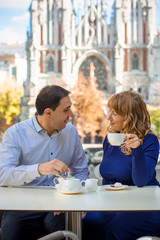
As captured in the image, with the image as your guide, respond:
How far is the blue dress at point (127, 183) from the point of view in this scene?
1.91 metres

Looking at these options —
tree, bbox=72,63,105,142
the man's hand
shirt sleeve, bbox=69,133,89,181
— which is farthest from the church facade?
the man's hand

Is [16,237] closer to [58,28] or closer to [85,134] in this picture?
[85,134]

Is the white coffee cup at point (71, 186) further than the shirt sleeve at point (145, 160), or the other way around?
the shirt sleeve at point (145, 160)

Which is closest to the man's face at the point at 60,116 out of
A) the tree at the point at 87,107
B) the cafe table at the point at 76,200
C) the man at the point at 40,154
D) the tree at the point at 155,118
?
the man at the point at 40,154

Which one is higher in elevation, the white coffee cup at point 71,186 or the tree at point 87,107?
the white coffee cup at point 71,186

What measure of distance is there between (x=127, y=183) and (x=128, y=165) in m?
0.13

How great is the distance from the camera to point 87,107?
81.1ft

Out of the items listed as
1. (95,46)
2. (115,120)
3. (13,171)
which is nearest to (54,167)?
(13,171)

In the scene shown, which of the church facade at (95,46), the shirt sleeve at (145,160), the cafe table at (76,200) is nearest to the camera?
the cafe table at (76,200)

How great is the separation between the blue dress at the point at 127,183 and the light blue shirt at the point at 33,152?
24cm

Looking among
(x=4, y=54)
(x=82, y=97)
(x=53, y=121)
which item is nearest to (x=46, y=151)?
(x=53, y=121)

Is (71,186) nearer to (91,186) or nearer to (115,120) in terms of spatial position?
(91,186)

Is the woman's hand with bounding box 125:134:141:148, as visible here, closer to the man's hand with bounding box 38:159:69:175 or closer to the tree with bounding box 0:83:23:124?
the man's hand with bounding box 38:159:69:175

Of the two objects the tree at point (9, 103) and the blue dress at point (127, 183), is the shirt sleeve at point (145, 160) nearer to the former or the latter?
the blue dress at point (127, 183)
